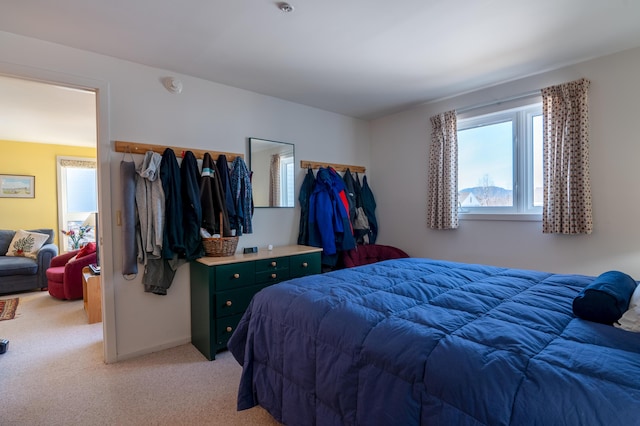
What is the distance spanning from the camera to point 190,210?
2625 millimetres

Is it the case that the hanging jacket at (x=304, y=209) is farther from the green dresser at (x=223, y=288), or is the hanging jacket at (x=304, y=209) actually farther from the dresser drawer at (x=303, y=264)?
the green dresser at (x=223, y=288)

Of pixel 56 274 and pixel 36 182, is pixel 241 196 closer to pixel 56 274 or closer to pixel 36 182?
pixel 56 274

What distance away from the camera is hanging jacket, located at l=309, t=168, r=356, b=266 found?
3.47 meters

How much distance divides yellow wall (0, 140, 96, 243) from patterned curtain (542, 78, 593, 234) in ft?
23.4

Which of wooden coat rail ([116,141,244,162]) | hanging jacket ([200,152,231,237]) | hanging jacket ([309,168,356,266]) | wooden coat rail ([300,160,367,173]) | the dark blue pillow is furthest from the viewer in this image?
wooden coat rail ([300,160,367,173])

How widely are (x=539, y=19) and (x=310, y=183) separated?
2379mm

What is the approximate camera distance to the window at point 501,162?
9.36 ft

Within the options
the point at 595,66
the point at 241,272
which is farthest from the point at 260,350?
the point at 595,66

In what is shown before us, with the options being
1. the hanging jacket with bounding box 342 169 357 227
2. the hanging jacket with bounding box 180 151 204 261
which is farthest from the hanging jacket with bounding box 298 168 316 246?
the hanging jacket with bounding box 180 151 204 261

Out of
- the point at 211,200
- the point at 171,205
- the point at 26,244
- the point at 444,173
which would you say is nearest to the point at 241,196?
the point at 211,200

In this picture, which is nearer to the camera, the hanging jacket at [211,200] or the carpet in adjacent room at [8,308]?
the hanging jacket at [211,200]

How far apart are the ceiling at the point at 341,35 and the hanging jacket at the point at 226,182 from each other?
2.51 ft

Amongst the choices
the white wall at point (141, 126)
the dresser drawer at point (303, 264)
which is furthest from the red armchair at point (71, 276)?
the dresser drawer at point (303, 264)

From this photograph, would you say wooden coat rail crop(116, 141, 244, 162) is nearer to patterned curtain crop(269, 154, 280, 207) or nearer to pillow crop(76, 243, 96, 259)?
patterned curtain crop(269, 154, 280, 207)
